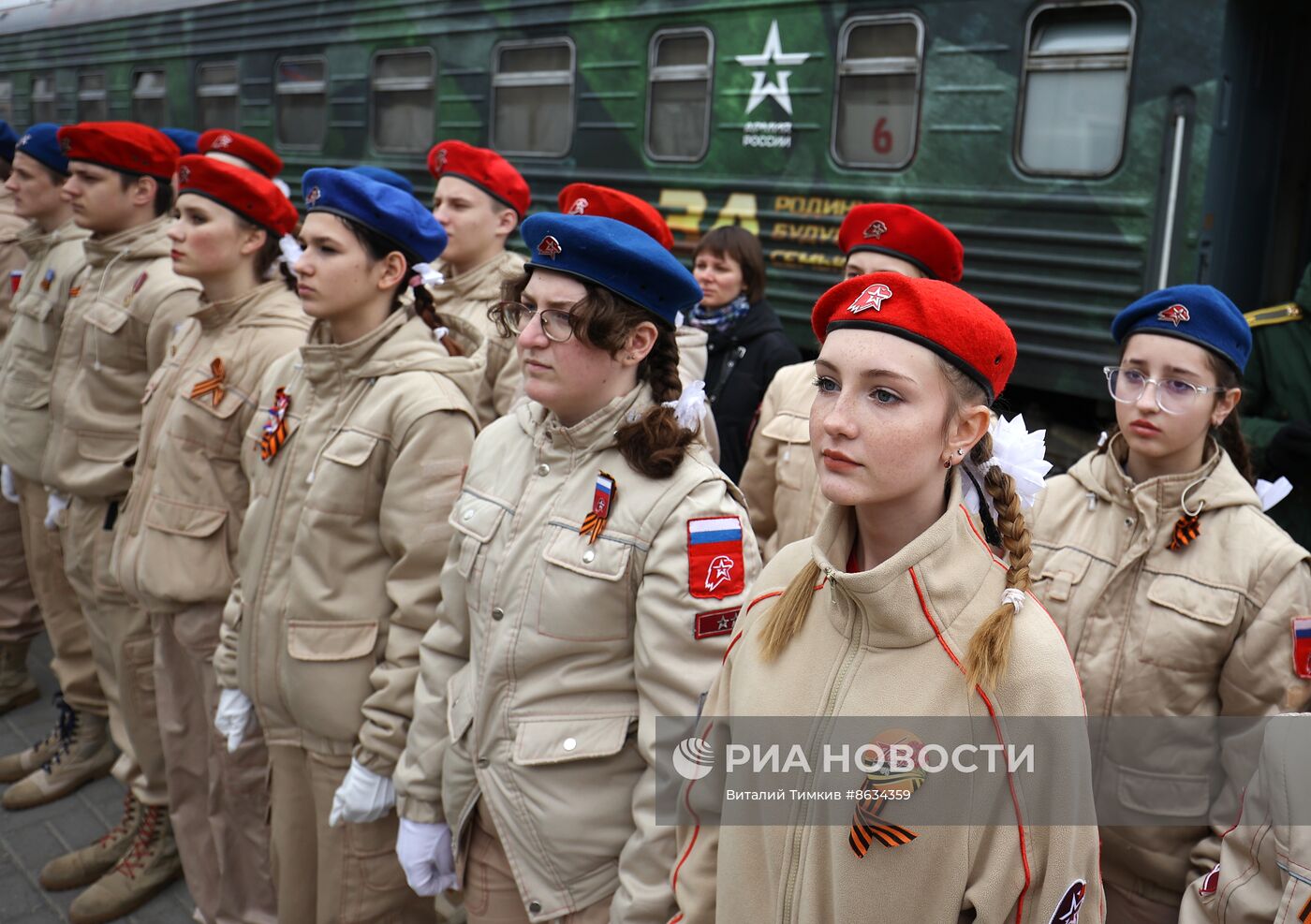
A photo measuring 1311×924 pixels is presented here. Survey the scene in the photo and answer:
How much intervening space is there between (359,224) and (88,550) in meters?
2.20

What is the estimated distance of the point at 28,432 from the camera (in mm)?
4816

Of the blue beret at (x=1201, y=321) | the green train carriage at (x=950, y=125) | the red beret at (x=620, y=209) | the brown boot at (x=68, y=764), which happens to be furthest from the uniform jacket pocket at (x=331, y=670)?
the green train carriage at (x=950, y=125)

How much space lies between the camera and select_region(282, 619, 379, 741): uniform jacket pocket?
9.09 ft

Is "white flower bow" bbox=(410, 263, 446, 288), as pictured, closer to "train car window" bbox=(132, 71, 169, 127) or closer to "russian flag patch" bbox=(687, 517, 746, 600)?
"russian flag patch" bbox=(687, 517, 746, 600)

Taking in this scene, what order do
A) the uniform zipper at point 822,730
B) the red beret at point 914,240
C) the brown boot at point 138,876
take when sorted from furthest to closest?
the brown boot at point 138,876 → the red beret at point 914,240 → the uniform zipper at point 822,730

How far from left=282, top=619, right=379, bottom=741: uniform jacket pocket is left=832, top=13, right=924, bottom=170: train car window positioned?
433cm

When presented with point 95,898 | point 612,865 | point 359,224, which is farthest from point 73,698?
point 612,865

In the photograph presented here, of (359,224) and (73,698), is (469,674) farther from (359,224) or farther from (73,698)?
(73,698)

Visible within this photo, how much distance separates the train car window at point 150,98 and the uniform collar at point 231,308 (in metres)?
9.14

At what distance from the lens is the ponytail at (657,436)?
2.26 m

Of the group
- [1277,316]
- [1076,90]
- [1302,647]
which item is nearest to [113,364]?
[1302,647]

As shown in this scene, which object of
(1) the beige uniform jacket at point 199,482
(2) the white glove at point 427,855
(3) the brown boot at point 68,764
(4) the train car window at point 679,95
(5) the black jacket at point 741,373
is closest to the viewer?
(2) the white glove at point 427,855

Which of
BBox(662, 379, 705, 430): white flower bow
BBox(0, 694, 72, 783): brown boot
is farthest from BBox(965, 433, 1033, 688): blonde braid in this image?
BBox(0, 694, 72, 783): brown boot

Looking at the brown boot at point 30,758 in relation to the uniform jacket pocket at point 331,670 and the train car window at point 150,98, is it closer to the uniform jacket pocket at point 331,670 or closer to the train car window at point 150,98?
the uniform jacket pocket at point 331,670
